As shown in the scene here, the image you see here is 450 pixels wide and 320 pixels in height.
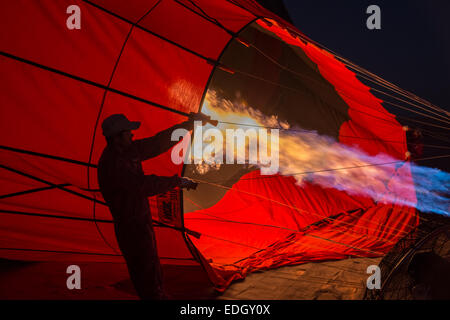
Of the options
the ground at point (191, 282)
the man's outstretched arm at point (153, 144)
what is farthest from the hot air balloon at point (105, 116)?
the man's outstretched arm at point (153, 144)

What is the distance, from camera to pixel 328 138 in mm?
4535

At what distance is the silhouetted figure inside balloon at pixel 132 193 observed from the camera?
1.92 m

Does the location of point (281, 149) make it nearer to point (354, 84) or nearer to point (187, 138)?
point (354, 84)

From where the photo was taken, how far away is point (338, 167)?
446 centimetres

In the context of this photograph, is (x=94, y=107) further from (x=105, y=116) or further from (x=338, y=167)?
(x=338, y=167)

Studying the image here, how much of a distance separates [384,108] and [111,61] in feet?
12.2

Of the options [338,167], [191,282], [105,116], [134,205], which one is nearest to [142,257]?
[134,205]

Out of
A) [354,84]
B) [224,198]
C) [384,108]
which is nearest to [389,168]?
[384,108]

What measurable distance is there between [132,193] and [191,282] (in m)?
1.04
